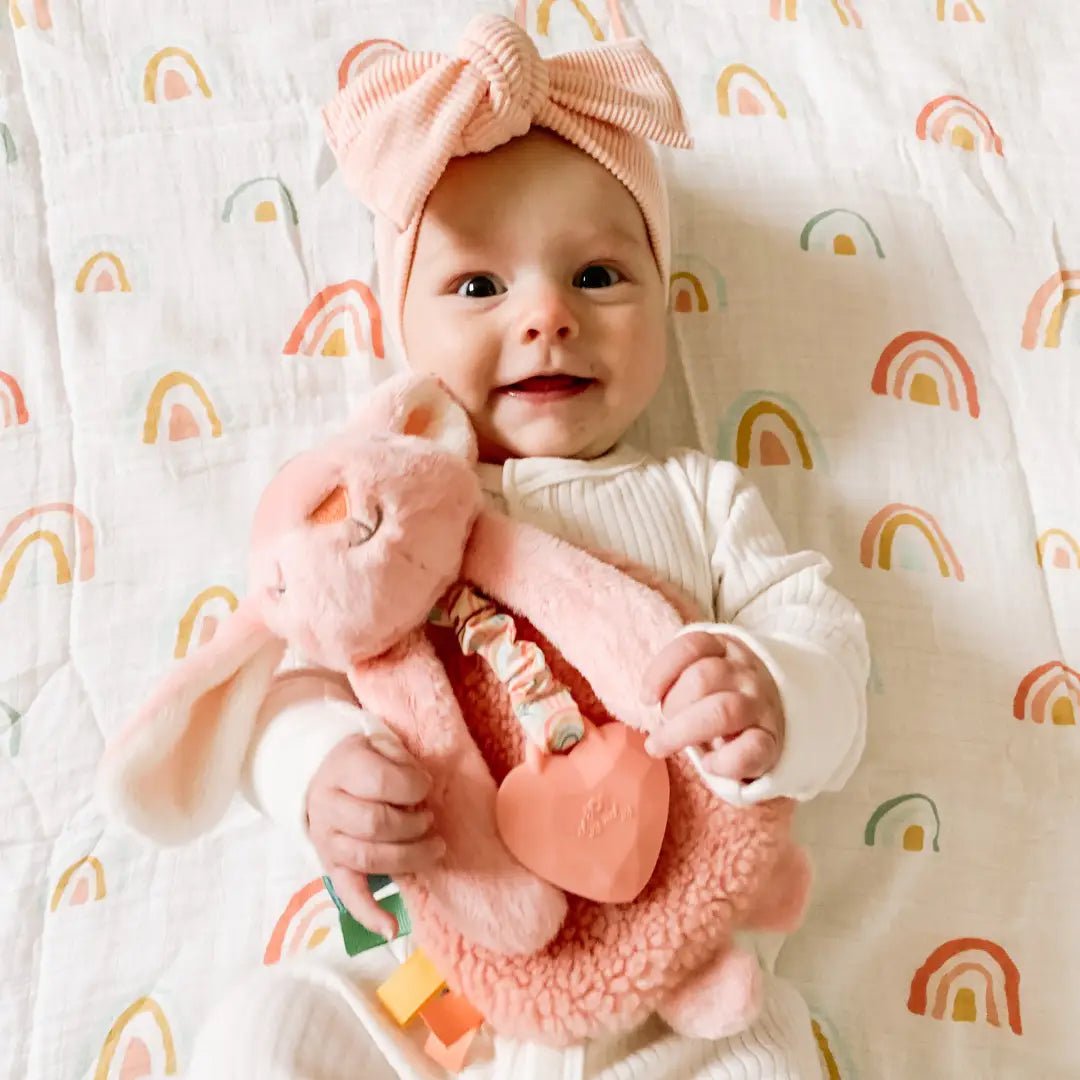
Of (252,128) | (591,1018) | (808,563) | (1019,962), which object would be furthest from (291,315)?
(1019,962)

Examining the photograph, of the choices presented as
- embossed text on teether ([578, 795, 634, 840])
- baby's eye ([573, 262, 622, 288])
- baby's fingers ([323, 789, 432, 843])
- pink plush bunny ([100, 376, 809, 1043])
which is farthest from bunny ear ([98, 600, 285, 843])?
baby's eye ([573, 262, 622, 288])

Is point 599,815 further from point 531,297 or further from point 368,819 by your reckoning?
point 531,297

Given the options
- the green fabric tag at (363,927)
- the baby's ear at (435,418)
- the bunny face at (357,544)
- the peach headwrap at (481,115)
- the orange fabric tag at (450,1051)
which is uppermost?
the peach headwrap at (481,115)

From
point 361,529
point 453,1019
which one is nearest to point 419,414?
point 361,529

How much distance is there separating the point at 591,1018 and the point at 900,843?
1.13 ft

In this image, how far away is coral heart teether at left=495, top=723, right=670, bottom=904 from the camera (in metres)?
0.69

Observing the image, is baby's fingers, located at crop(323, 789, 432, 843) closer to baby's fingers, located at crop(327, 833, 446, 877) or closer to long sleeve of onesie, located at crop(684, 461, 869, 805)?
baby's fingers, located at crop(327, 833, 446, 877)

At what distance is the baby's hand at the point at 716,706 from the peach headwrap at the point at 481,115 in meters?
0.35

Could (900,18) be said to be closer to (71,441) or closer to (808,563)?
(808,563)

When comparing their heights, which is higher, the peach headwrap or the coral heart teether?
the peach headwrap

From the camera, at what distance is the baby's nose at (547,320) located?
31.9 inches

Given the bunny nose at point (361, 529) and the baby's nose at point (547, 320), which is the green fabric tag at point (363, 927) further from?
the baby's nose at point (547, 320)

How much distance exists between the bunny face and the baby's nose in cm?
12

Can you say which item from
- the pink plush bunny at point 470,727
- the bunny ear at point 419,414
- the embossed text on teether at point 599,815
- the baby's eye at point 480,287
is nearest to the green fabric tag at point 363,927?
the pink plush bunny at point 470,727
